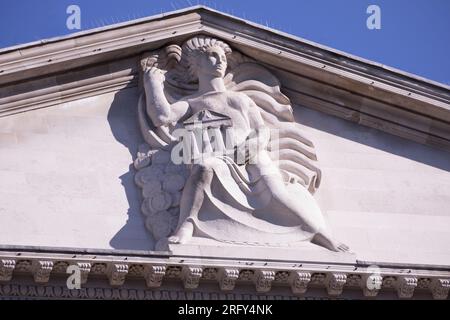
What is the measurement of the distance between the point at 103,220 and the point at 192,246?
1163 mm

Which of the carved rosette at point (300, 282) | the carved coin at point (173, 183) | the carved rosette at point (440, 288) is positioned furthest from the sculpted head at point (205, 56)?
the carved rosette at point (440, 288)

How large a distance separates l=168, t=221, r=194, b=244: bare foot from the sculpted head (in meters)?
A: 2.47

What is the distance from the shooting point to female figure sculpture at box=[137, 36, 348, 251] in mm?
20547

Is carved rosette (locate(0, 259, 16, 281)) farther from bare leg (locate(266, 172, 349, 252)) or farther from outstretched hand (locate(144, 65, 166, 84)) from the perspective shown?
outstretched hand (locate(144, 65, 166, 84))

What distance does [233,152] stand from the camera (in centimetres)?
2119

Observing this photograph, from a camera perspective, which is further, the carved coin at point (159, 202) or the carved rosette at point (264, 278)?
the carved coin at point (159, 202)

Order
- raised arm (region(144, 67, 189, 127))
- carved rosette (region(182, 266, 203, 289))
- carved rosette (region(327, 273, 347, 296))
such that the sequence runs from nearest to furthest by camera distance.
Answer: carved rosette (region(182, 266, 203, 289)) → carved rosette (region(327, 273, 347, 296)) → raised arm (region(144, 67, 189, 127))

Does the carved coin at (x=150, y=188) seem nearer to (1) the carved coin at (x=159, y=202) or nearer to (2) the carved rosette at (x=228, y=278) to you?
(1) the carved coin at (x=159, y=202)

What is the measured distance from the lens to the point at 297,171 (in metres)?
21.5

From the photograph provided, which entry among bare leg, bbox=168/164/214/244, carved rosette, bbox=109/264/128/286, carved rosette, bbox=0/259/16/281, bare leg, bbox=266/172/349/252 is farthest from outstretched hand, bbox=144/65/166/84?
carved rosette, bbox=0/259/16/281

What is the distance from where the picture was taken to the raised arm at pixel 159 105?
70.5 ft
